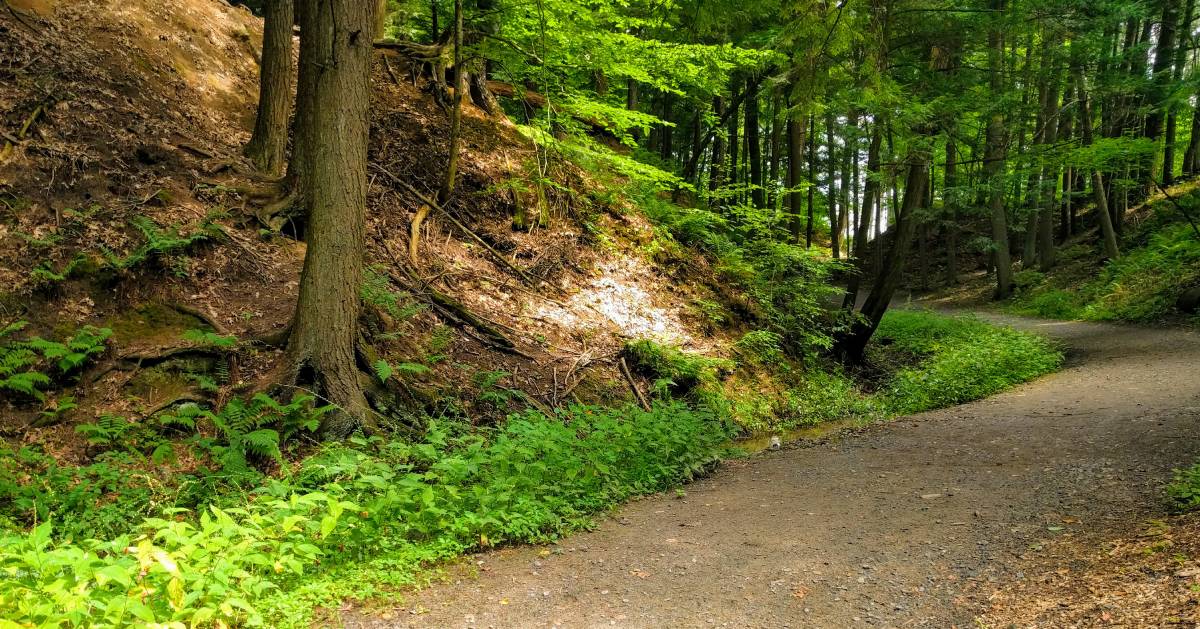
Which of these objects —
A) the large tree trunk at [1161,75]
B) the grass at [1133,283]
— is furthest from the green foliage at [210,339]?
the grass at [1133,283]

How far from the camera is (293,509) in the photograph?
429 centimetres

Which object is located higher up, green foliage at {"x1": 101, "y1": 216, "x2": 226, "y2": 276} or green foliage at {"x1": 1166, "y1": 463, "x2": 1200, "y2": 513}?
green foliage at {"x1": 101, "y1": 216, "x2": 226, "y2": 276}

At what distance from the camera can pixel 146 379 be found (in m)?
6.20

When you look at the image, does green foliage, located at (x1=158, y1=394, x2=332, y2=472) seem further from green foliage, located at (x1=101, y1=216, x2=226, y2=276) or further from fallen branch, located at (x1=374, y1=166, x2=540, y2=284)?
fallen branch, located at (x1=374, y1=166, x2=540, y2=284)

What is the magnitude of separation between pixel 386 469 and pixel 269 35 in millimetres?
7403

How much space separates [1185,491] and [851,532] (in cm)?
220

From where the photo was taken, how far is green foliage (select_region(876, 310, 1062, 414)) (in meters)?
10.6

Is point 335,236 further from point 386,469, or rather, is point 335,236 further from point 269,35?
point 269,35

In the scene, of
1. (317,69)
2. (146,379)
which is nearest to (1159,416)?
(317,69)

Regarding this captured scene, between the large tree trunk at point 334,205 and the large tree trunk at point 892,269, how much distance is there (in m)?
8.91

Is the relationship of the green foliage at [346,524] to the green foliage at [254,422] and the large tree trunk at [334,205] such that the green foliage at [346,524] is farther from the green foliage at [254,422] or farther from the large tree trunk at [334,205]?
the large tree trunk at [334,205]

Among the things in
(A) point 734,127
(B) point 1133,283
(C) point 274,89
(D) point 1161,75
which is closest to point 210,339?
(C) point 274,89

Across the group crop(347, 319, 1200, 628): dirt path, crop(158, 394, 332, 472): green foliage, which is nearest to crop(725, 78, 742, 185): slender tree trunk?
crop(347, 319, 1200, 628): dirt path

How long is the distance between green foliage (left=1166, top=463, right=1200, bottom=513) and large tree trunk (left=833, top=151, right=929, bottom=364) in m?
7.19
